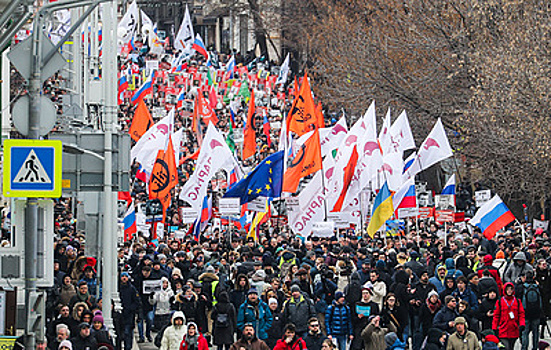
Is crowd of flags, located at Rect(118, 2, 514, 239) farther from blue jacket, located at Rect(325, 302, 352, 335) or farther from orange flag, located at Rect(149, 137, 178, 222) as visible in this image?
blue jacket, located at Rect(325, 302, 352, 335)

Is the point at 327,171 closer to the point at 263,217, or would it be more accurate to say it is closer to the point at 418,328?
the point at 263,217

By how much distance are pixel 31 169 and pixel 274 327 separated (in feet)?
20.8

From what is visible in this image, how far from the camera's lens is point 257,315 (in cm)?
1773

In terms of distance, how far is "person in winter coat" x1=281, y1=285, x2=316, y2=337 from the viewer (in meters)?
17.5

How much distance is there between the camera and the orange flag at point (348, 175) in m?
25.5

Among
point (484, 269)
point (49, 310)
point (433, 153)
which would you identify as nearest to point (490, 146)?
point (433, 153)

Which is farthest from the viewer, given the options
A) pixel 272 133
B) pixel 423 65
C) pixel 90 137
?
pixel 272 133

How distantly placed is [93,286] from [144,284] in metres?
1.20

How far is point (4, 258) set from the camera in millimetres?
12672

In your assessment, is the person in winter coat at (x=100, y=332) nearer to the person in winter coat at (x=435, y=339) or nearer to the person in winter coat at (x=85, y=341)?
the person in winter coat at (x=85, y=341)

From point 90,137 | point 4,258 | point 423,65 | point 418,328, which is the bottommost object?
point 418,328

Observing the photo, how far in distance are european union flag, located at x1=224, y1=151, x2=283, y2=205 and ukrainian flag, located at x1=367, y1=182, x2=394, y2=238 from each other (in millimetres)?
2254

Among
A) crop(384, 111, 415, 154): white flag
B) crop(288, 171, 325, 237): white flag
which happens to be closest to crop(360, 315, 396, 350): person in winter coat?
crop(288, 171, 325, 237): white flag

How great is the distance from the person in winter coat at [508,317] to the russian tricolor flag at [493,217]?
6.76 m
